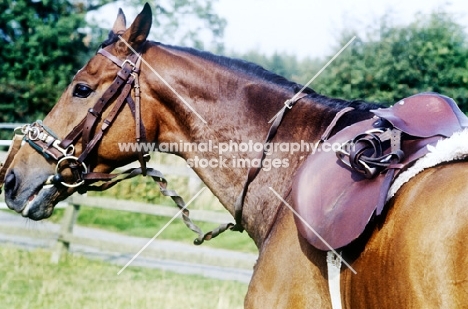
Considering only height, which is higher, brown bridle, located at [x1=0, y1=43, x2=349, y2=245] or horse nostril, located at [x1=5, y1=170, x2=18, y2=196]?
brown bridle, located at [x1=0, y1=43, x2=349, y2=245]

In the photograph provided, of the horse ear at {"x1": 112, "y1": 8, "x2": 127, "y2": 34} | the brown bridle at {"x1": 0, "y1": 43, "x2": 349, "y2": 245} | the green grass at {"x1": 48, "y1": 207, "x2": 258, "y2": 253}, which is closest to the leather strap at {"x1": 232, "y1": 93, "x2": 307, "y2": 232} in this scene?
the brown bridle at {"x1": 0, "y1": 43, "x2": 349, "y2": 245}

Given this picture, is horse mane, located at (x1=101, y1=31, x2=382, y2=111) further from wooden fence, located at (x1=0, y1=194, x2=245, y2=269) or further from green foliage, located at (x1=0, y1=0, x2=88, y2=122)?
green foliage, located at (x1=0, y1=0, x2=88, y2=122)

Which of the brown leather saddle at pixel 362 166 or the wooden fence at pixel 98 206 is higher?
the brown leather saddle at pixel 362 166

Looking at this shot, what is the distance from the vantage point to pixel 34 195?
10.3 ft

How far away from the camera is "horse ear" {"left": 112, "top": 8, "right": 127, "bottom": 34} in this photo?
11.2 feet

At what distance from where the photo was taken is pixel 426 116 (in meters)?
2.46

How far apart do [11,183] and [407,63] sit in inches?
364

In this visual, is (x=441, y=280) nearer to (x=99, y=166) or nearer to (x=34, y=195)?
(x=99, y=166)

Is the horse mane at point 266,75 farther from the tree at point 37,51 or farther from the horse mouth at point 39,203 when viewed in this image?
the tree at point 37,51

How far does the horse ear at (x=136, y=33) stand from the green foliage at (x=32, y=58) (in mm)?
14847

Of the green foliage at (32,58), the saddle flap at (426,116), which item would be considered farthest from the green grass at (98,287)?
the green foliage at (32,58)

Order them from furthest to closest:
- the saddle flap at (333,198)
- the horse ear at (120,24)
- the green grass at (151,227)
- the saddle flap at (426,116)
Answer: the green grass at (151,227), the horse ear at (120,24), the saddle flap at (426,116), the saddle flap at (333,198)

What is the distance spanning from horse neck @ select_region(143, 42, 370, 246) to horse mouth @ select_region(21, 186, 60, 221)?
2.29 feet

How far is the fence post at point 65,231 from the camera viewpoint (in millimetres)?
7912
